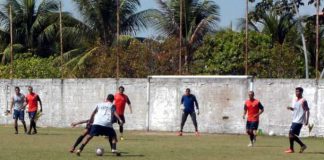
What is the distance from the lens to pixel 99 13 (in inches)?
2100

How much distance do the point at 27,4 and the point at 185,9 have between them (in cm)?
1215

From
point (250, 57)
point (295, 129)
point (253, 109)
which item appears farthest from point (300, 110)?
point (250, 57)

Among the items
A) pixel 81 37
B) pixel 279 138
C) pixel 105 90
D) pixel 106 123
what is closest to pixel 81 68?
pixel 81 37

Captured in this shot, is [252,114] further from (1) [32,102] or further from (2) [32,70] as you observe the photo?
(2) [32,70]

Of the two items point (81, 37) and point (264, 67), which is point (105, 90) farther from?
point (81, 37)

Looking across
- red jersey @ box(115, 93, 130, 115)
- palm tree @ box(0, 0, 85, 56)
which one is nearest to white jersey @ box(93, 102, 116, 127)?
red jersey @ box(115, 93, 130, 115)

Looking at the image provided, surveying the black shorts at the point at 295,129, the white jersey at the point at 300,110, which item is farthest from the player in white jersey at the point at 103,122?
the white jersey at the point at 300,110

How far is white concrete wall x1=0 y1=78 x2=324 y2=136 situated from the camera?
3331cm

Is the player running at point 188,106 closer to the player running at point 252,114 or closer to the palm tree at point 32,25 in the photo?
the player running at point 252,114

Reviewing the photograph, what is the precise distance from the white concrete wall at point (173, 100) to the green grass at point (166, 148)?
5.08 feet

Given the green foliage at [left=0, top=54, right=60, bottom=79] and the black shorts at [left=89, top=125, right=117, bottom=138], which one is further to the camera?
the green foliage at [left=0, top=54, right=60, bottom=79]

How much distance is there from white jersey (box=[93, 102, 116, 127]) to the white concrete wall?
1246 cm

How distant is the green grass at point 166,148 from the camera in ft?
70.3

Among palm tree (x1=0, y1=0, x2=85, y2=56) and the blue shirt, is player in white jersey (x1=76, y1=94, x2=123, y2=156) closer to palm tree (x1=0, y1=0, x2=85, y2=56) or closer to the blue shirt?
the blue shirt
